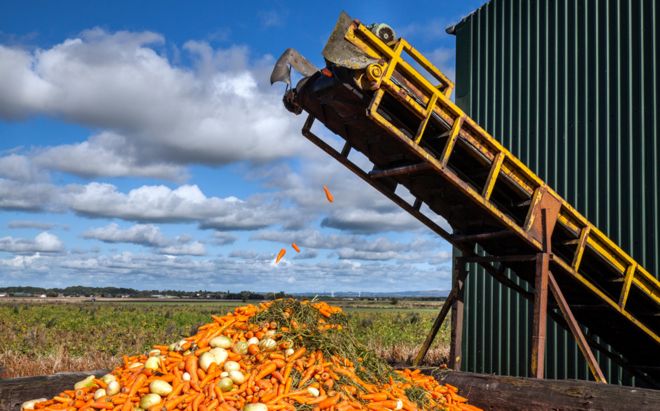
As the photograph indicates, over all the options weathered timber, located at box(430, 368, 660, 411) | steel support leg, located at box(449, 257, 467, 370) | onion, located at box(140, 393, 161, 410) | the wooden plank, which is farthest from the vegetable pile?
steel support leg, located at box(449, 257, 467, 370)

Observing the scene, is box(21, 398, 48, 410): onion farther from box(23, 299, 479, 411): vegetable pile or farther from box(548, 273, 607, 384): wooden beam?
box(548, 273, 607, 384): wooden beam

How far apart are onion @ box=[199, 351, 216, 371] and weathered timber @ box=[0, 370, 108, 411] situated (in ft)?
7.16

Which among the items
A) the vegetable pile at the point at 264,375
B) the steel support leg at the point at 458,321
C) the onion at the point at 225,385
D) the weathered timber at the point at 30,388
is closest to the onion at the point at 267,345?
the vegetable pile at the point at 264,375

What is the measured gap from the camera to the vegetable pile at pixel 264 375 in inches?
206

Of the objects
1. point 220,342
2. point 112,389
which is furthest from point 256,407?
point 112,389

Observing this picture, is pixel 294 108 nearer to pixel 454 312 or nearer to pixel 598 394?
pixel 454 312

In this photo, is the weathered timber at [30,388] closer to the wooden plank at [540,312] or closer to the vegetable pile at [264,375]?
the vegetable pile at [264,375]

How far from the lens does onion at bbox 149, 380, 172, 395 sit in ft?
17.5

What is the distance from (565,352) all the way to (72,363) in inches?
322

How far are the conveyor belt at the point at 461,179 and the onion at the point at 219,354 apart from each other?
281cm

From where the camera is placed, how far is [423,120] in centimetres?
712

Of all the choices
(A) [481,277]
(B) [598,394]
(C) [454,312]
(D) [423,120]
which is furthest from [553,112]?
(B) [598,394]

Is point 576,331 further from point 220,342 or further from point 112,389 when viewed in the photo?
point 112,389

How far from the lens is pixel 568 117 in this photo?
11.1 m
